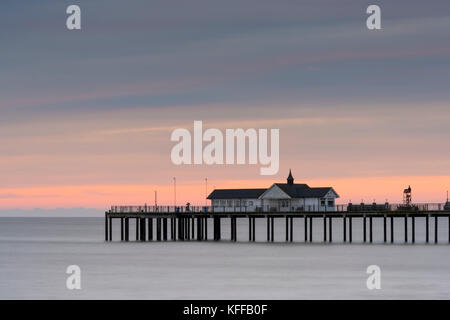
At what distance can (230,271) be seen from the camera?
78.9 metres

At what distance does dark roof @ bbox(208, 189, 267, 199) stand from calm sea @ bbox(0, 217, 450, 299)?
13755mm

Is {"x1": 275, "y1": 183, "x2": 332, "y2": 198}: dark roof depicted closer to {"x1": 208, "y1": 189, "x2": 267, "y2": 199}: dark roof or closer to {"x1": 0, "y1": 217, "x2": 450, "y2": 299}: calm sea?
{"x1": 208, "y1": 189, "x2": 267, "y2": 199}: dark roof

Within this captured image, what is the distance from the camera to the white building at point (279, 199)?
116625mm

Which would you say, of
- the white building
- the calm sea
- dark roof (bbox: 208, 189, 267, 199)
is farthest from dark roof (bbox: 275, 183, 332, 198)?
the calm sea

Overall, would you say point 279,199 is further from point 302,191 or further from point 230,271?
point 230,271

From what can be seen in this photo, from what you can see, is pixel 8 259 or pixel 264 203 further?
pixel 264 203

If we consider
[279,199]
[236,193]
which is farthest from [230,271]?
[236,193]
